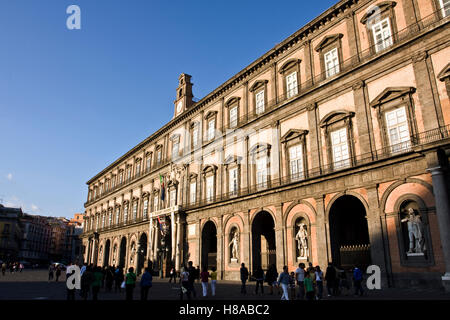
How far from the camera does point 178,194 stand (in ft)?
115

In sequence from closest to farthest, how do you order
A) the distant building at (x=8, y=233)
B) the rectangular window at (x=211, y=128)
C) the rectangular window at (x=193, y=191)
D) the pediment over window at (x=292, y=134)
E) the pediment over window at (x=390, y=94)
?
the pediment over window at (x=390, y=94), the pediment over window at (x=292, y=134), the rectangular window at (x=211, y=128), the rectangular window at (x=193, y=191), the distant building at (x=8, y=233)

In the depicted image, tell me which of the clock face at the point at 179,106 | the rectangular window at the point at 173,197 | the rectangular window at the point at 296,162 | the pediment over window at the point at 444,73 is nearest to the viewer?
the pediment over window at the point at 444,73

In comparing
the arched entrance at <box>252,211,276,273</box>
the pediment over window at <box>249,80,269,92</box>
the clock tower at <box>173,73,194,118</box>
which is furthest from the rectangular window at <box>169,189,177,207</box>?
the pediment over window at <box>249,80,269,92</box>

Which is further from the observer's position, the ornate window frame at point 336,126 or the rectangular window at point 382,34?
the ornate window frame at point 336,126

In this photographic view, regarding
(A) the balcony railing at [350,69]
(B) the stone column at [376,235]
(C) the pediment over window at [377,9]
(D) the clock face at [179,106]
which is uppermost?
(D) the clock face at [179,106]

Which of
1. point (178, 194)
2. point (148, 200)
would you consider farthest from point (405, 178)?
point (148, 200)

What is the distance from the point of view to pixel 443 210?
48.9ft

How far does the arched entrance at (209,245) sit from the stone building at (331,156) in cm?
13

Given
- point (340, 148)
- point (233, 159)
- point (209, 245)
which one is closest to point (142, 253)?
point (209, 245)

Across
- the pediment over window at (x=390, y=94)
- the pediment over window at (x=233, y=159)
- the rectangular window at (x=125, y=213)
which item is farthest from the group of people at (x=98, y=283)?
the rectangular window at (x=125, y=213)

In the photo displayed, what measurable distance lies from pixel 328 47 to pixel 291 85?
357cm

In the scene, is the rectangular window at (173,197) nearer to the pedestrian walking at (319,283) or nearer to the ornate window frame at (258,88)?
the ornate window frame at (258,88)

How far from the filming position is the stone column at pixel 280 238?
73.1 feet

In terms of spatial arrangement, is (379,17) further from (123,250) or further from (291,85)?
(123,250)
